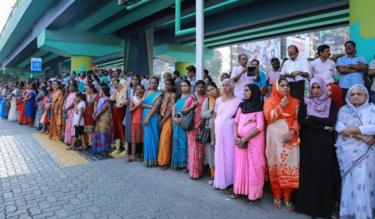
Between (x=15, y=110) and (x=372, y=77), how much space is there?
14089 mm

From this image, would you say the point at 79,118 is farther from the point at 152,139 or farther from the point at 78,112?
the point at 152,139

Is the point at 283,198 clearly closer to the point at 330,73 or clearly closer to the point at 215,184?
the point at 215,184

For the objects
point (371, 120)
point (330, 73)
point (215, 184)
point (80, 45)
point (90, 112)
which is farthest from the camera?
point (80, 45)

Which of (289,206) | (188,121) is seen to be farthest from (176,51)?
(289,206)

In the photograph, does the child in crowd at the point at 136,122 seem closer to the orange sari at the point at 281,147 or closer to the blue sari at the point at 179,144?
the blue sari at the point at 179,144

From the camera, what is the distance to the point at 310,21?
15.3 m

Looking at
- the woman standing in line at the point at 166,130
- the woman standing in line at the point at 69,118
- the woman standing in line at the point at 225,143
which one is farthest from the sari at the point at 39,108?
the woman standing in line at the point at 225,143

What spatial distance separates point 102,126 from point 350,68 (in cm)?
505

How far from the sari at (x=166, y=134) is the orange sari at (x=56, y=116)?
13.9 ft

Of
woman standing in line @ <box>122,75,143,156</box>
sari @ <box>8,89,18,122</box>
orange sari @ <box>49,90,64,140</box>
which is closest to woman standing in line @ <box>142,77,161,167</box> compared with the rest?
woman standing in line @ <box>122,75,143,156</box>

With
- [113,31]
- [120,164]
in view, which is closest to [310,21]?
[113,31]

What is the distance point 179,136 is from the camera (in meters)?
5.52

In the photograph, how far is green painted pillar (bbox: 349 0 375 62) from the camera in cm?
526

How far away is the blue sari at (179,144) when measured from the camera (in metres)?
5.50
